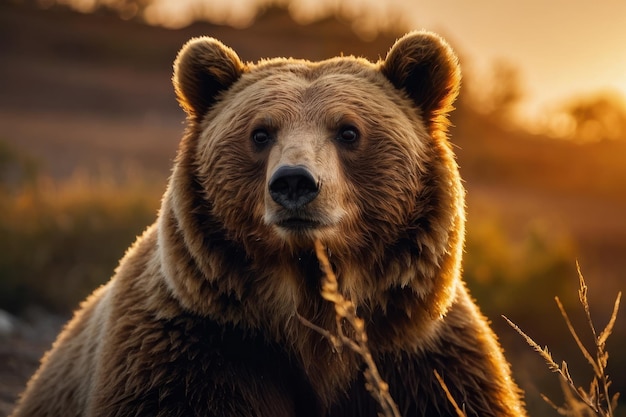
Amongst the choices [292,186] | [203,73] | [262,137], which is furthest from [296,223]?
[203,73]

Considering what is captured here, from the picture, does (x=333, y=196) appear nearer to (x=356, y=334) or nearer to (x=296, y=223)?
(x=296, y=223)

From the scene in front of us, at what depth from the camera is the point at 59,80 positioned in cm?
2914

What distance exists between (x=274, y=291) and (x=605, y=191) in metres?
27.3

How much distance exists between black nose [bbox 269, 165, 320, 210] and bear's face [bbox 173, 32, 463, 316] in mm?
44

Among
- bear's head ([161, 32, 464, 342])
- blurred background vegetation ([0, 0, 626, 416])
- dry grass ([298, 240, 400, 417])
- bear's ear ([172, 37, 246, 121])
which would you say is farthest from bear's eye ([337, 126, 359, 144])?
blurred background vegetation ([0, 0, 626, 416])

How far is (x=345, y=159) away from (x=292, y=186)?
1.75ft

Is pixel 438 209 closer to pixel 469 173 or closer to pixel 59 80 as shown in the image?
pixel 469 173

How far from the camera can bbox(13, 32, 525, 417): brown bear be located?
370 centimetres

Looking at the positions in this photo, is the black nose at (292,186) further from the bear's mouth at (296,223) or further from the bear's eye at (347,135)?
the bear's eye at (347,135)

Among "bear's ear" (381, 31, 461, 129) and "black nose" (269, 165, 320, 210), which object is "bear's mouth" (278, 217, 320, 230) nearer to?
"black nose" (269, 165, 320, 210)

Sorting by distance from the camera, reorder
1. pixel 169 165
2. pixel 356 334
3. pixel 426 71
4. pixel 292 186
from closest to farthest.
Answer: pixel 356 334, pixel 292 186, pixel 426 71, pixel 169 165

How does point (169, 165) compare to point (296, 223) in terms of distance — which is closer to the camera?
point (296, 223)

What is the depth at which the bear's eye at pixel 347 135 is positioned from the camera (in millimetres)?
3869

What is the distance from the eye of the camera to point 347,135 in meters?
3.87
